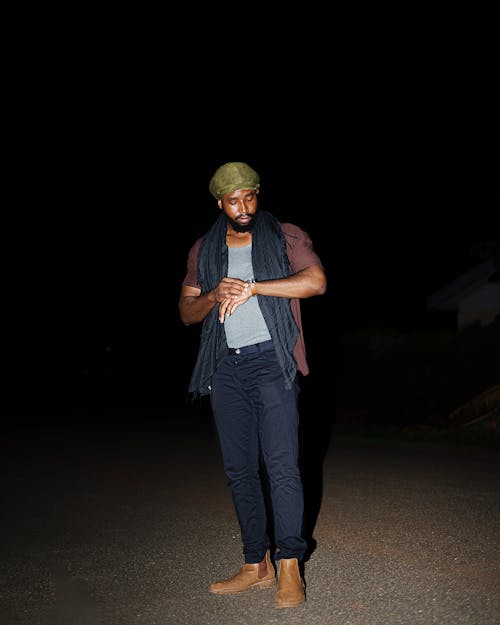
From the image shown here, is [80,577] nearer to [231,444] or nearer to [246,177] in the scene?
[231,444]

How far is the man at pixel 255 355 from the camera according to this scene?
4.27 metres

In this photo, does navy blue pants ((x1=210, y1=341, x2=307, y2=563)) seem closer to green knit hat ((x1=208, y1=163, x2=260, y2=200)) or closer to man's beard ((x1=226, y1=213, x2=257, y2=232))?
man's beard ((x1=226, y1=213, x2=257, y2=232))

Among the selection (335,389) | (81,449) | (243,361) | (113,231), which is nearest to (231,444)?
(243,361)

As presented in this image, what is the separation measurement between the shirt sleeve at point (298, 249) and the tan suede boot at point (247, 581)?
4.93 feet

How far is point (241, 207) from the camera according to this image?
14.6ft

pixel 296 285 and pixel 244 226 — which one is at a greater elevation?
pixel 244 226

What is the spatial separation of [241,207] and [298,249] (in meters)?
0.35

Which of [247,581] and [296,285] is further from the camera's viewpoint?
[247,581]

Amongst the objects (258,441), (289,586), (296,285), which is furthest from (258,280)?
(289,586)

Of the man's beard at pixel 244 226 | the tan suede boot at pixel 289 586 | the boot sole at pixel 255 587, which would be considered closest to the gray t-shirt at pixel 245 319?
the man's beard at pixel 244 226

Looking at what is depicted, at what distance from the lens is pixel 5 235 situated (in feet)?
234

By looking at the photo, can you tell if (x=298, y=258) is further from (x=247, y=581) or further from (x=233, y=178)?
(x=247, y=581)

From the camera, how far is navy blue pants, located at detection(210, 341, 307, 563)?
4.27 m

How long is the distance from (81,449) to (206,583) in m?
6.10
